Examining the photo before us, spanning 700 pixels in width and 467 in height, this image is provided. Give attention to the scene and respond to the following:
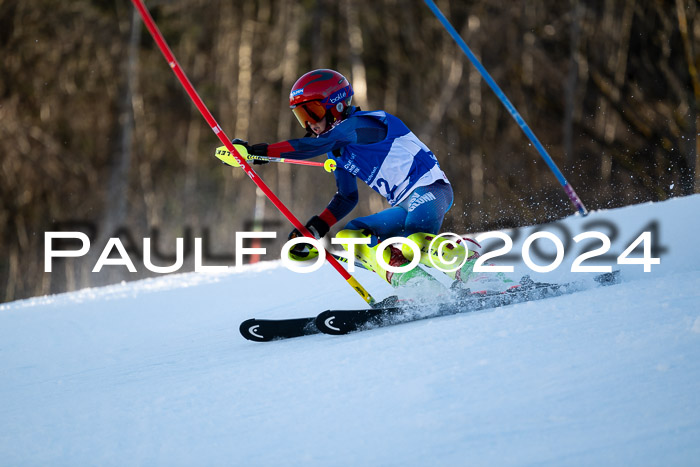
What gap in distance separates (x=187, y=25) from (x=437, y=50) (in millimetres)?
6298

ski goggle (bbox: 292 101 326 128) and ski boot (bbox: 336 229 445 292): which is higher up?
ski goggle (bbox: 292 101 326 128)

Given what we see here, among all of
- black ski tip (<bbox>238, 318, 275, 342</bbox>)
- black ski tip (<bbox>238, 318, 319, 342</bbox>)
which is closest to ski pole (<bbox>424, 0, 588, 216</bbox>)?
black ski tip (<bbox>238, 318, 319, 342</bbox>)

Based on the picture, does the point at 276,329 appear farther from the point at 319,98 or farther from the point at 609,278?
the point at 609,278

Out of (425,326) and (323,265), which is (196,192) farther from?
(425,326)

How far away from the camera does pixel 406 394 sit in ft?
9.32

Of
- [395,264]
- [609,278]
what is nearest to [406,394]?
[395,264]

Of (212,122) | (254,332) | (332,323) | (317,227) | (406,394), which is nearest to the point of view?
(406,394)

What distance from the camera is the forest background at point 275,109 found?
1747cm

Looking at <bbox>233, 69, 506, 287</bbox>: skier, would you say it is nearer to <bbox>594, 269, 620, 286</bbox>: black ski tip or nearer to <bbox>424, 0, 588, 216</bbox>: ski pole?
<bbox>594, 269, 620, 286</bbox>: black ski tip

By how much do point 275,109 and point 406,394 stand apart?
18.6 m

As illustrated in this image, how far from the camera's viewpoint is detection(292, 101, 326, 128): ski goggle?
14.3 feet

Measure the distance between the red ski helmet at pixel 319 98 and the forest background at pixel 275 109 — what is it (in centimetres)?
1242

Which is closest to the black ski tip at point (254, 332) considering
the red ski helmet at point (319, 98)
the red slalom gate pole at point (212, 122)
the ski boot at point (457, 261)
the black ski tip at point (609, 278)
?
the red slalom gate pole at point (212, 122)

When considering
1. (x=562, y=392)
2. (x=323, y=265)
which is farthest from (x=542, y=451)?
(x=323, y=265)
